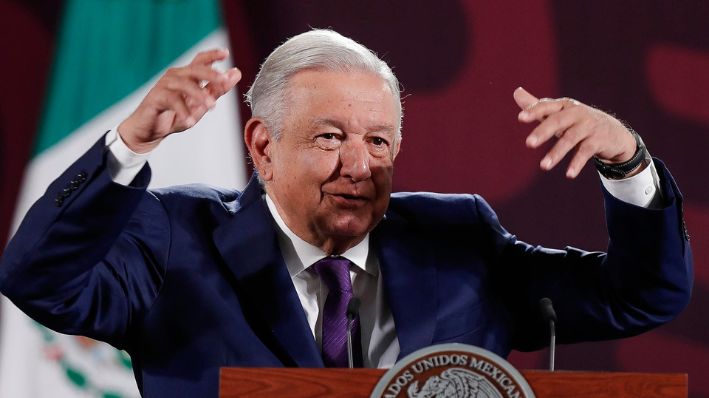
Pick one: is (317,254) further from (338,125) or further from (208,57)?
(208,57)

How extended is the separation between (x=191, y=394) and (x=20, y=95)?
5.18 feet

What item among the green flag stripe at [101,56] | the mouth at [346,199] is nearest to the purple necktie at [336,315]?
the mouth at [346,199]

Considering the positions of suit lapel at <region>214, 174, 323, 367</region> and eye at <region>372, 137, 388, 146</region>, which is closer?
suit lapel at <region>214, 174, 323, 367</region>

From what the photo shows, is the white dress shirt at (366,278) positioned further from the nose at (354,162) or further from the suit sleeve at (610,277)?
the nose at (354,162)

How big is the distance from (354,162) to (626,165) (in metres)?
0.46

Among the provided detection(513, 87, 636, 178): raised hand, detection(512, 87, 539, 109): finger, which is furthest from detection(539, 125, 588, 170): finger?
detection(512, 87, 539, 109): finger

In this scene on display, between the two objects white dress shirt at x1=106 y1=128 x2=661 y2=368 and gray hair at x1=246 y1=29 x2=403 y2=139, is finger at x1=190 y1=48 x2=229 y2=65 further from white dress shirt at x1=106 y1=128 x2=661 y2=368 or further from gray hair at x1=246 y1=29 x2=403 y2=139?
white dress shirt at x1=106 y1=128 x2=661 y2=368

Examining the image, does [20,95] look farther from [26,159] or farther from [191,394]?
[191,394]

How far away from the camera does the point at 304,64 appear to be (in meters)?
1.91

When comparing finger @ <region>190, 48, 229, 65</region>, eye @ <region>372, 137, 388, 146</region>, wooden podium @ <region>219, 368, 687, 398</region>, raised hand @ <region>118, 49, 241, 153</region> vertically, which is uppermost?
finger @ <region>190, 48, 229, 65</region>

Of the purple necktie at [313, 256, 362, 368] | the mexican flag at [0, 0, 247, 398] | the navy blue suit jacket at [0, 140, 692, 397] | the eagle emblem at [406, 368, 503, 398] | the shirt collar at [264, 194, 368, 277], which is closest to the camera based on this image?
the eagle emblem at [406, 368, 503, 398]

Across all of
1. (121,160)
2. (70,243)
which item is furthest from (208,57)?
(70,243)

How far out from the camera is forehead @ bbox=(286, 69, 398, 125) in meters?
1.86

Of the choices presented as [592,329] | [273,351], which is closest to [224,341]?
[273,351]
